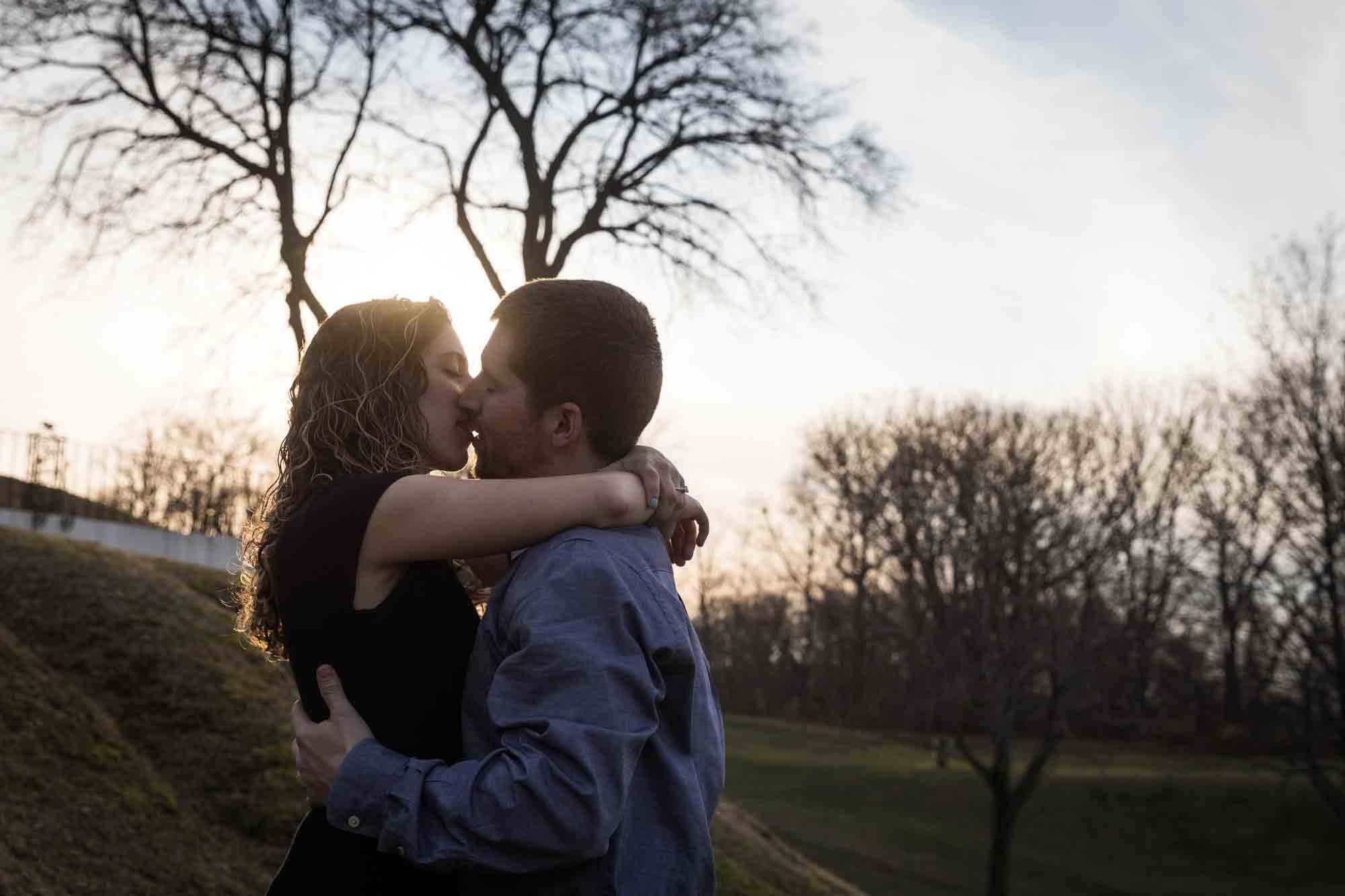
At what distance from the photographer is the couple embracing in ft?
6.97

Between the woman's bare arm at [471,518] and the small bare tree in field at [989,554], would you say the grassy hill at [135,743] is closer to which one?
the woman's bare arm at [471,518]

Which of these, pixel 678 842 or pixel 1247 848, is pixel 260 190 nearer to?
pixel 678 842

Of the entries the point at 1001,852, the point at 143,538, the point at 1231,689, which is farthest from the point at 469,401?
the point at 1231,689

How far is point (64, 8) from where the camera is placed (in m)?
14.2

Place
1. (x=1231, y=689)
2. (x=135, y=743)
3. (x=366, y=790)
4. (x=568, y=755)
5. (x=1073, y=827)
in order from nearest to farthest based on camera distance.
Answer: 1. (x=568, y=755)
2. (x=366, y=790)
3. (x=135, y=743)
4. (x=1073, y=827)
5. (x=1231, y=689)

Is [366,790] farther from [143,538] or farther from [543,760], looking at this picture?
[143,538]

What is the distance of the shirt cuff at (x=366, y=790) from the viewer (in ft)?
7.31

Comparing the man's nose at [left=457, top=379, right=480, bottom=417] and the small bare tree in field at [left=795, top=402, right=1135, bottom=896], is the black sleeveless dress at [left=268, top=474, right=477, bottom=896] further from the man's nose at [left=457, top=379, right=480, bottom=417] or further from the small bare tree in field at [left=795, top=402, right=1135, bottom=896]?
the small bare tree in field at [left=795, top=402, right=1135, bottom=896]

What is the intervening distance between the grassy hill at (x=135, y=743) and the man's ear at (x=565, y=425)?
6.46 m

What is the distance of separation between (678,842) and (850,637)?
53241mm

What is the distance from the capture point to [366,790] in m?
2.25

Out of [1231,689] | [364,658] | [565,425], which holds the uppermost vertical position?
[565,425]

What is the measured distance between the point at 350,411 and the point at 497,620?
0.62 meters

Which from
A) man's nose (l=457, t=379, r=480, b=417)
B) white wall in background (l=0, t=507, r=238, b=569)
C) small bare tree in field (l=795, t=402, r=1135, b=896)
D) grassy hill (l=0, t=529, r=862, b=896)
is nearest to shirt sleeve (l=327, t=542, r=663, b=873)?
man's nose (l=457, t=379, r=480, b=417)
